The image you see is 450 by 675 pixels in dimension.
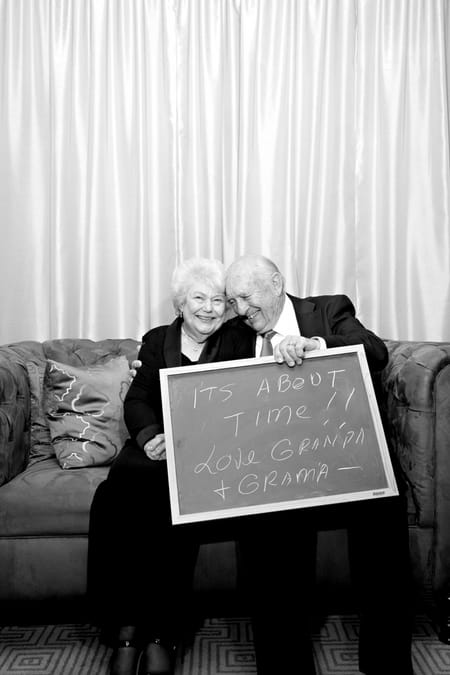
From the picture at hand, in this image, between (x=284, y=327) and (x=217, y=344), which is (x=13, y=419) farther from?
(x=284, y=327)

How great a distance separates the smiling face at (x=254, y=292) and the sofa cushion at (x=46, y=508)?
673 millimetres

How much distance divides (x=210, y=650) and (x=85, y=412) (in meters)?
0.82

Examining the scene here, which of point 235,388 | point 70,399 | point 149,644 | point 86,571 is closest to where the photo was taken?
point 149,644

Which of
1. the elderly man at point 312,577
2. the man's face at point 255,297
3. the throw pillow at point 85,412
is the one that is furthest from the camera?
the throw pillow at point 85,412

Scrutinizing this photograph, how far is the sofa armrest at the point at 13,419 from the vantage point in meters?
1.85

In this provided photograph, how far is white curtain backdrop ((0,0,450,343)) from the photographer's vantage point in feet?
8.32

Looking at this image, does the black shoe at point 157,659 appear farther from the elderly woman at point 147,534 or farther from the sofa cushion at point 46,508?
the sofa cushion at point 46,508

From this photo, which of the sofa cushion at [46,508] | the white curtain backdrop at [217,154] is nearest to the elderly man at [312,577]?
the sofa cushion at [46,508]

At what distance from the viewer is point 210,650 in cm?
164

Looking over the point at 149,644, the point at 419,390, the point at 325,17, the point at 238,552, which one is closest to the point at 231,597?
the point at 238,552

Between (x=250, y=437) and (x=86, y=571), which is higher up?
(x=250, y=437)

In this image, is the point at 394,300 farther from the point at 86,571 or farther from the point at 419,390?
the point at 86,571

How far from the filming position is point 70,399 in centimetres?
207

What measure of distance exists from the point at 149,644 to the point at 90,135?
1902 millimetres
